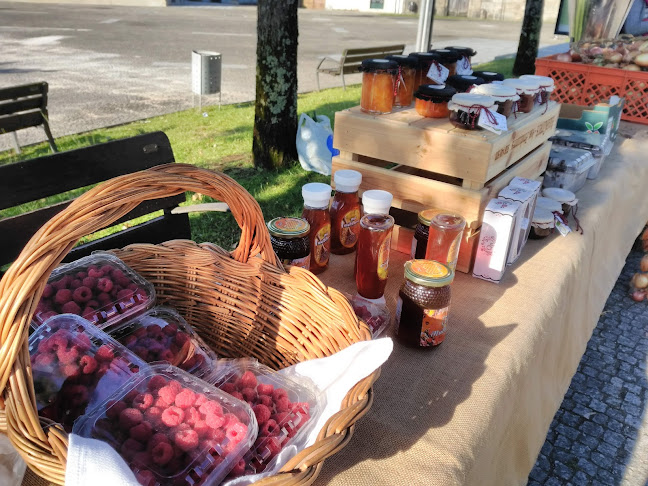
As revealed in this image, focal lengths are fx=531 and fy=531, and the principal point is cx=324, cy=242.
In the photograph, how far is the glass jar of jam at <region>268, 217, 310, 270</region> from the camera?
1.45 meters

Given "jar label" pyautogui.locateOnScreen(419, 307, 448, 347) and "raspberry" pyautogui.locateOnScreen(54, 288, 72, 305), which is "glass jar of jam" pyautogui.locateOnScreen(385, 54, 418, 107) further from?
"raspberry" pyautogui.locateOnScreen(54, 288, 72, 305)

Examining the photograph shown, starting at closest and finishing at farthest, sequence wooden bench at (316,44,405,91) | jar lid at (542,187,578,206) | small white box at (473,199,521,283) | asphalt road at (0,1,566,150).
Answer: small white box at (473,199,521,283) < jar lid at (542,187,578,206) < asphalt road at (0,1,566,150) < wooden bench at (316,44,405,91)

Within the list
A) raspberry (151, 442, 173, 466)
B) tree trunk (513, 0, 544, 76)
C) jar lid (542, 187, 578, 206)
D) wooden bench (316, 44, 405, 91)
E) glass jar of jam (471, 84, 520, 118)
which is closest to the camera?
raspberry (151, 442, 173, 466)

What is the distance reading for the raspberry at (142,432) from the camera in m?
0.93

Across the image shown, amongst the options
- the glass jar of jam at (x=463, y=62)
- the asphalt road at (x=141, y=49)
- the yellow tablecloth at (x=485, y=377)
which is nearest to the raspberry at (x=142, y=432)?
the yellow tablecloth at (x=485, y=377)

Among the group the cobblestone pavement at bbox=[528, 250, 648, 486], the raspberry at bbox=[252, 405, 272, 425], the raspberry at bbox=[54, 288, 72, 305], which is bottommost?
the cobblestone pavement at bbox=[528, 250, 648, 486]

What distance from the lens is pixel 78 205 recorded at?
2.93 ft

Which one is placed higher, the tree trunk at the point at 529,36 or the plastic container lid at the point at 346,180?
the tree trunk at the point at 529,36

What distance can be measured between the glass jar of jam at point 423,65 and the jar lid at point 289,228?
34.1 inches

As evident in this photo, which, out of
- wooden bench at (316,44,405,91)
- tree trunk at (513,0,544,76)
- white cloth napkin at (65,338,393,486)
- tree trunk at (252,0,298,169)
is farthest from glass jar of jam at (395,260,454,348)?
tree trunk at (513,0,544,76)

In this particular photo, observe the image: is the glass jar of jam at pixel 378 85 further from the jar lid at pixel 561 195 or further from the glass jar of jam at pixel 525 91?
the jar lid at pixel 561 195

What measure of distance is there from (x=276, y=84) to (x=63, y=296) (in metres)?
3.54

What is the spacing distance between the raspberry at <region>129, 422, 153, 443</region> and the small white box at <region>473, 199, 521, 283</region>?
3.63 ft

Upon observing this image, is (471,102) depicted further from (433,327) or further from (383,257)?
(433,327)
